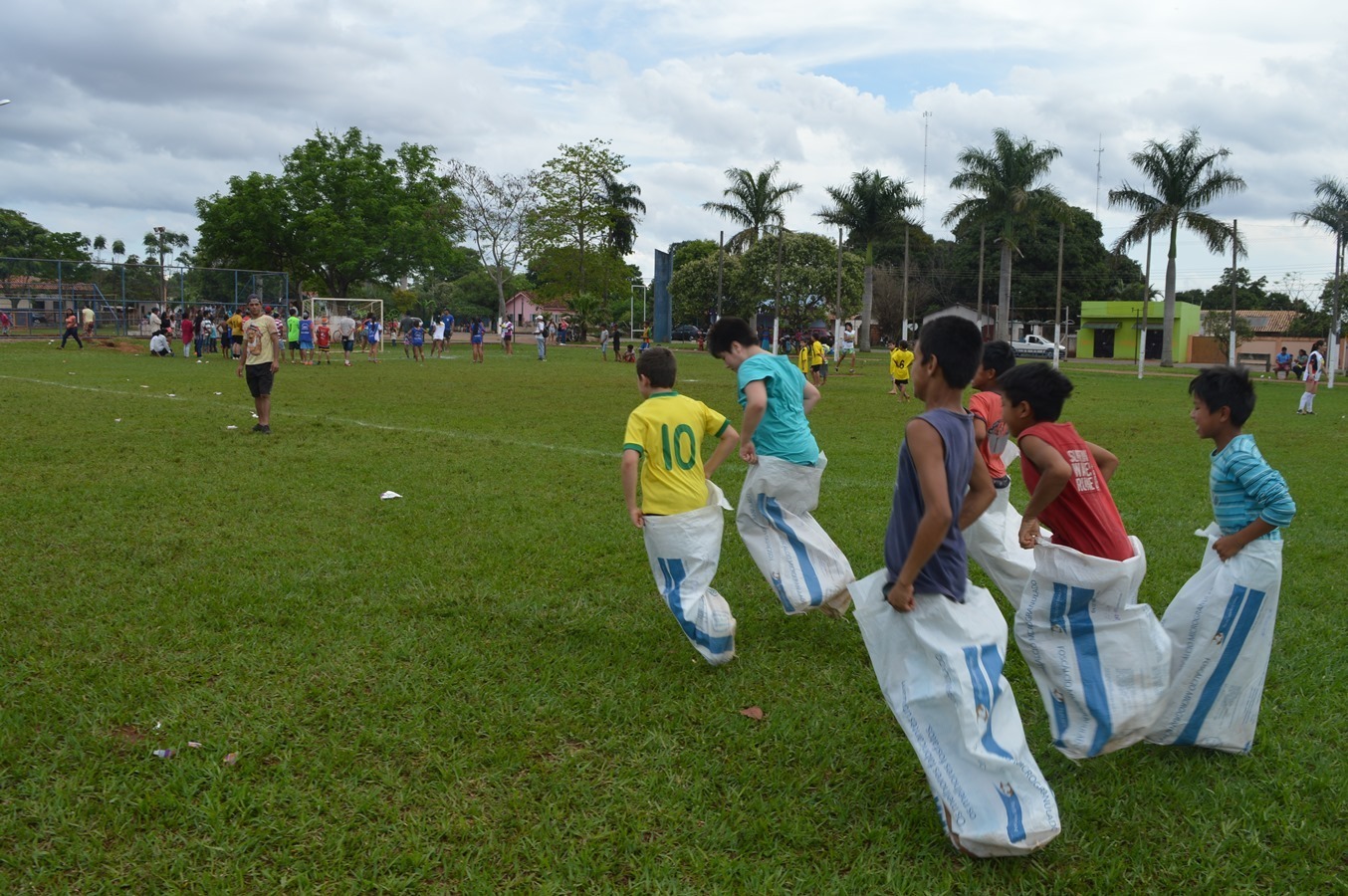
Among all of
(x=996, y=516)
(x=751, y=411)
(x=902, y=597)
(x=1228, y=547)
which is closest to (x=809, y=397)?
(x=751, y=411)

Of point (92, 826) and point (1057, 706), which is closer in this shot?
point (92, 826)

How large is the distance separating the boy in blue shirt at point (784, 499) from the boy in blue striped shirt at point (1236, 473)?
6.42 feet

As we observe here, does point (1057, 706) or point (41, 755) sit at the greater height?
point (1057, 706)

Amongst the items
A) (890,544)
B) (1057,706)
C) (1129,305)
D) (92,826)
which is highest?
(1129,305)

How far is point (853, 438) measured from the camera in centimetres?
1380

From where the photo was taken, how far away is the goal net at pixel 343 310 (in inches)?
1622

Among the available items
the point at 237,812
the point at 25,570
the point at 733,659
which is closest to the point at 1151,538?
the point at 733,659

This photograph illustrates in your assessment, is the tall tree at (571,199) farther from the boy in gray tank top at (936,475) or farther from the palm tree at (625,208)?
the boy in gray tank top at (936,475)

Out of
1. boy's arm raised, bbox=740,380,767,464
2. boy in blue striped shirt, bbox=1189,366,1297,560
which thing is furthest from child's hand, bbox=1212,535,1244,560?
boy's arm raised, bbox=740,380,767,464

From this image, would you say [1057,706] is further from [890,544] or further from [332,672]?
[332,672]

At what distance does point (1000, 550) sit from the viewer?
16.4 feet

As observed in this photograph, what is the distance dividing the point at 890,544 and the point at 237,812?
2448 millimetres

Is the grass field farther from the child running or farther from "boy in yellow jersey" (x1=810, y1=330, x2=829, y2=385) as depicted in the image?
"boy in yellow jersey" (x1=810, y1=330, x2=829, y2=385)

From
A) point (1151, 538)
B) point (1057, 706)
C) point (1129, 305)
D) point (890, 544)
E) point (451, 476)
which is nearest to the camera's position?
point (890, 544)
